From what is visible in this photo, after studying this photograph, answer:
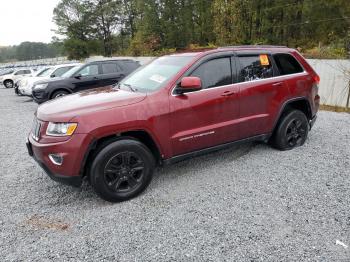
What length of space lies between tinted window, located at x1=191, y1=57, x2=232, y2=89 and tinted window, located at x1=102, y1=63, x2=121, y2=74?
7.06 meters

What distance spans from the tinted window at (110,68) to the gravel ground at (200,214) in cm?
620

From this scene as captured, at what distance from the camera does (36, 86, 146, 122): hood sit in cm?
306

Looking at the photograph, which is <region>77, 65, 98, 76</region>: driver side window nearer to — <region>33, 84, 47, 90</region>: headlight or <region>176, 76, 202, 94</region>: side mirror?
<region>33, 84, 47, 90</region>: headlight

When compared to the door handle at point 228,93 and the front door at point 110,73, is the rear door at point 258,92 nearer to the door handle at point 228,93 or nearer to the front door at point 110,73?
the door handle at point 228,93

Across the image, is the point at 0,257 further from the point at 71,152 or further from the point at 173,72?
the point at 173,72

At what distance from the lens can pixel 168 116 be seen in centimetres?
343

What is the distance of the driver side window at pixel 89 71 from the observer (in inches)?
389

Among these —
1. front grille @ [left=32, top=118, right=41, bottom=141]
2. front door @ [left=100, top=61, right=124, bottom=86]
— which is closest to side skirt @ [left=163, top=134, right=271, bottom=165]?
front grille @ [left=32, top=118, right=41, bottom=141]

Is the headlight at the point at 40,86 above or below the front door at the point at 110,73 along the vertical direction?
below

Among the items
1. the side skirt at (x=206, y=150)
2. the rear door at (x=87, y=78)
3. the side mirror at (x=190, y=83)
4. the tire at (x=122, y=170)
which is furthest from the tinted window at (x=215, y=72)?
the rear door at (x=87, y=78)

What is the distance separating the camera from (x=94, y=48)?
4906cm

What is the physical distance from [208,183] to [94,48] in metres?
50.1

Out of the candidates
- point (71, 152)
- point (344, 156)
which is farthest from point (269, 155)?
point (71, 152)

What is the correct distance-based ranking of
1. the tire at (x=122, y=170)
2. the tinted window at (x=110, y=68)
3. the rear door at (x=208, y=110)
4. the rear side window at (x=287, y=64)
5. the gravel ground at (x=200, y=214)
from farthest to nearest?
1. the tinted window at (x=110, y=68)
2. the rear side window at (x=287, y=64)
3. the rear door at (x=208, y=110)
4. the tire at (x=122, y=170)
5. the gravel ground at (x=200, y=214)
